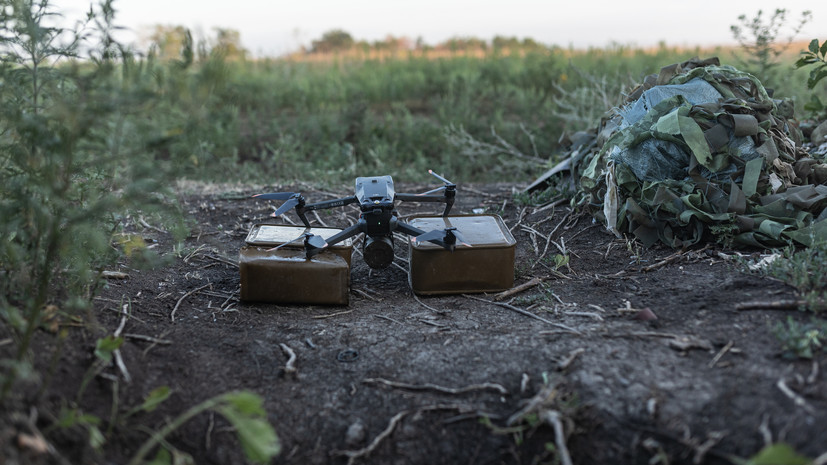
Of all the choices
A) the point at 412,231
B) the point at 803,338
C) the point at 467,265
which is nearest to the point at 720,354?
the point at 803,338

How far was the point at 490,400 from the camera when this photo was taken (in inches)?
87.6

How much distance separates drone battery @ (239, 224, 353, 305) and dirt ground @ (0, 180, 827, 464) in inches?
2.9

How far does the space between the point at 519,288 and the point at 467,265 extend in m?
0.29

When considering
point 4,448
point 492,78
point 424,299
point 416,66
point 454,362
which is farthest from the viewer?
point 416,66

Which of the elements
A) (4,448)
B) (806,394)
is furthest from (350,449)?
(806,394)

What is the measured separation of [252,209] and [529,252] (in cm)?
203

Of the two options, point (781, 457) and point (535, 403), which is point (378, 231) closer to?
point (535, 403)

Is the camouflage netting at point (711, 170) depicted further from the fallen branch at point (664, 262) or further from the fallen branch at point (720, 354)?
the fallen branch at point (720, 354)

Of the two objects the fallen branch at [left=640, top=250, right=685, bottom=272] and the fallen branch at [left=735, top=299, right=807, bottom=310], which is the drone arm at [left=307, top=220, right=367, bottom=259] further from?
the fallen branch at [left=735, top=299, right=807, bottom=310]

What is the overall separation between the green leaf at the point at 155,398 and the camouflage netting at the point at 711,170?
8.31 feet

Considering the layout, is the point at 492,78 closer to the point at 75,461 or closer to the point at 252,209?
the point at 252,209

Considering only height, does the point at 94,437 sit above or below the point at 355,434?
above

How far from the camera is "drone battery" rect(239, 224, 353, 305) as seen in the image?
2982mm

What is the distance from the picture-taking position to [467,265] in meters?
3.10
